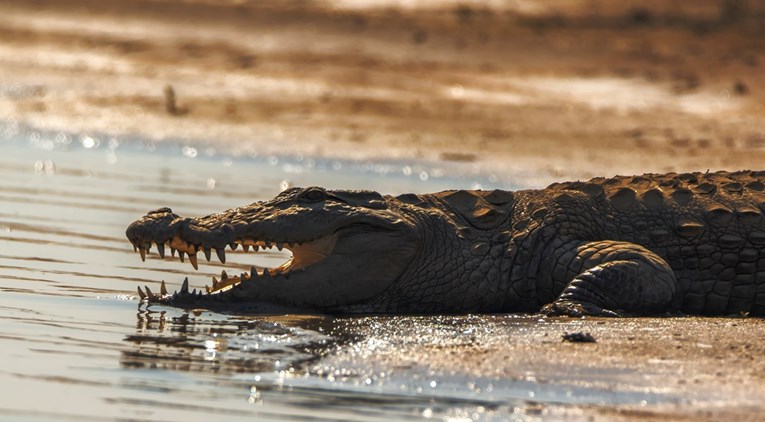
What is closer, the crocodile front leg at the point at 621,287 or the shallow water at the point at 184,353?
the shallow water at the point at 184,353

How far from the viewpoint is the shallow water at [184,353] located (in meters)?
4.55

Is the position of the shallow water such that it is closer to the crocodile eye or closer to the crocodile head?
the crocodile head

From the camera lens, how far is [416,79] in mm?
16812

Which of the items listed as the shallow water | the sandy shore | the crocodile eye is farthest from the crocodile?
the sandy shore

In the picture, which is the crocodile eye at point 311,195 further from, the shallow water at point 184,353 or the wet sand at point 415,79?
the wet sand at point 415,79

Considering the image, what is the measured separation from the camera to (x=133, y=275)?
724 cm

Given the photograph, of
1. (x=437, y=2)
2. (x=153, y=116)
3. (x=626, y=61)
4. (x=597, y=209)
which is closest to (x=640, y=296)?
(x=597, y=209)

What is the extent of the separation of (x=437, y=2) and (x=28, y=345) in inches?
628

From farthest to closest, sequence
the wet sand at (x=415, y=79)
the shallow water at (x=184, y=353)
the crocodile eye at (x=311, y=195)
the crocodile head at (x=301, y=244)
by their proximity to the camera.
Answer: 1. the wet sand at (x=415, y=79)
2. the crocodile eye at (x=311, y=195)
3. the crocodile head at (x=301, y=244)
4. the shallow water at (x=184, y=353)

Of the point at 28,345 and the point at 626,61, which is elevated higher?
the point at 626,61

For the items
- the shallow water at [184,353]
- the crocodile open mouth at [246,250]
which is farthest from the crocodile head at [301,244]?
the shallow water at [184,353]

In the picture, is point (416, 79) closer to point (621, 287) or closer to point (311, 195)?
point (311, 195)

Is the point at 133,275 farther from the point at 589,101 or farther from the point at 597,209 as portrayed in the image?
the point at 589,101

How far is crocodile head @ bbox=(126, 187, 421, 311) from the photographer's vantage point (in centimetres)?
631
